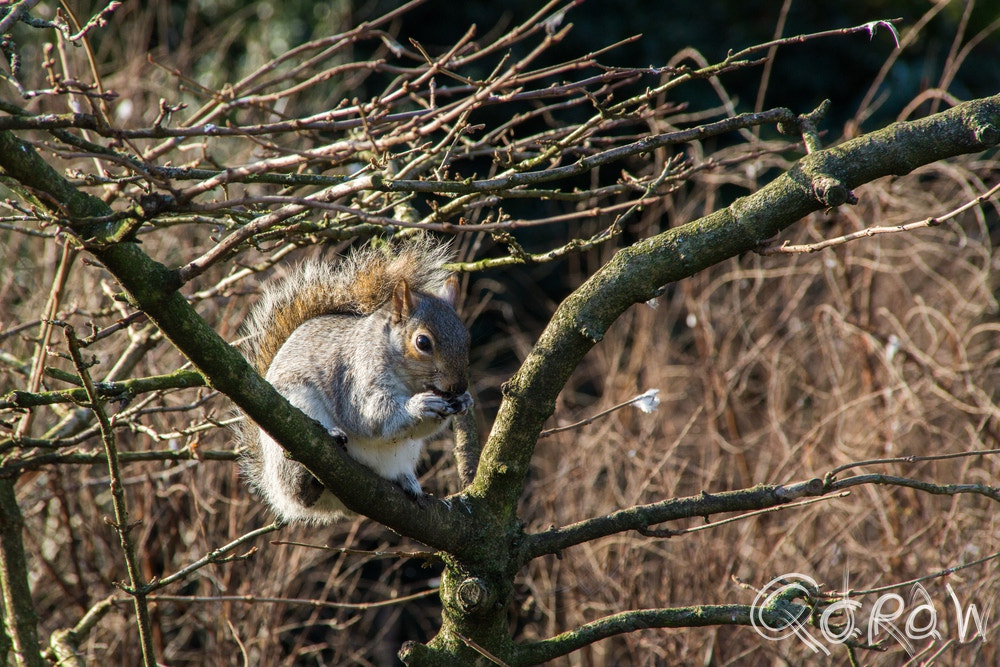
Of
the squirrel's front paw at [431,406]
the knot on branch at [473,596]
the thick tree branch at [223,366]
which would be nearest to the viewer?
the thick tree branch at [223,366]

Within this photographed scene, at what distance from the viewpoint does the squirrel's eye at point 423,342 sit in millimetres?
2498

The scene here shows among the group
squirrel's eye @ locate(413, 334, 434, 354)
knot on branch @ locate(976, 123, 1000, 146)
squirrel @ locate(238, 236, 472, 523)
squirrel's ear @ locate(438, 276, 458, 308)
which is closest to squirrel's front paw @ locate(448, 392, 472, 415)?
squirrel @ locate(238, 236, 472, 523)

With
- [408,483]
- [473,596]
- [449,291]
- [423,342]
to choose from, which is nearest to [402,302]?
[423,342]

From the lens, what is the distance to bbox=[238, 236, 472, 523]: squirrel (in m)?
2.46

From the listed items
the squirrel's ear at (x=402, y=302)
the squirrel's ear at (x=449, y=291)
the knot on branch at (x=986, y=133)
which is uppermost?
the squirrel's ear at (x=449, y=291)

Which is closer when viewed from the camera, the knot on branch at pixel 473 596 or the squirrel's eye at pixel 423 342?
the knot on branch at pixel 473 596

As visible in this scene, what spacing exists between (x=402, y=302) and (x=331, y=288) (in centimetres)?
31

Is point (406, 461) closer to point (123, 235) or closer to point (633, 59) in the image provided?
point (123, 235)

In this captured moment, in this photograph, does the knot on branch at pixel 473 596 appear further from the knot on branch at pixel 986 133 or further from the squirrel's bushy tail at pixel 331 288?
the knot on branch at pixel 986 133

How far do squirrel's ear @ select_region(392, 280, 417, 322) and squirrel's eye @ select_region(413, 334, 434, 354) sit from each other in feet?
0.27

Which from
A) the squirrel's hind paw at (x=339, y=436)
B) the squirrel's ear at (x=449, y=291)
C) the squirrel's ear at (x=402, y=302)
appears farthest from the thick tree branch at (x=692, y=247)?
the squirrel's ear at (x=449, y=291)

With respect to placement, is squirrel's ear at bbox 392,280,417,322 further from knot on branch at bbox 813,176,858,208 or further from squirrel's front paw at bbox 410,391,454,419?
knot on branch at bbox 813,176,858,208

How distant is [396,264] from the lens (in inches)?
107

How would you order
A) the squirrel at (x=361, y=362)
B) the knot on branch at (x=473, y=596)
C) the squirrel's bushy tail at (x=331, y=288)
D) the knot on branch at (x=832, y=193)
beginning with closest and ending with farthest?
the knot on branch at (x=832, y=193)
the knot on branch at (x=473, y=596)
the squirrel at (x=361, y=362)
the squirrel's bushy tail at (x=331, y=288)
